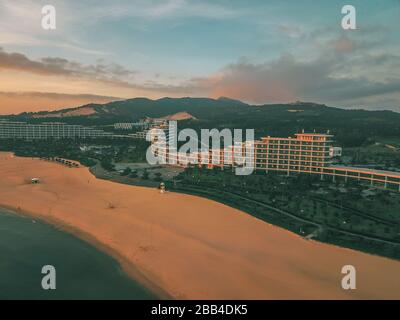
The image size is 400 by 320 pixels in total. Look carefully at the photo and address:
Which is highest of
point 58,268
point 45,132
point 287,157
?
point 45,132

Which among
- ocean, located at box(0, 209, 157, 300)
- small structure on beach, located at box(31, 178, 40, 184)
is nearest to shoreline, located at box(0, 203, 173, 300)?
ocean, located at box(0, 209, 157, 300)

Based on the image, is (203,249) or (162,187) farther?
(162,187)

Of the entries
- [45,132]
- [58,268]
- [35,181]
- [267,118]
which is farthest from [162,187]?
[267,118]

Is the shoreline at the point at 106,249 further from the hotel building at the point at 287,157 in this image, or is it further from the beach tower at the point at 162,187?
the hotel building at the point at 287,157

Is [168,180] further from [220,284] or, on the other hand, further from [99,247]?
[220,284]

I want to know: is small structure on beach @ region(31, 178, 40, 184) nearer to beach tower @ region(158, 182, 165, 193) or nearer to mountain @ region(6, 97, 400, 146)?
beach tower @ region(158, 182, 165, 193)

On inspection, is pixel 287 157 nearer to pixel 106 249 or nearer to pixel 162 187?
pixel 162 187
